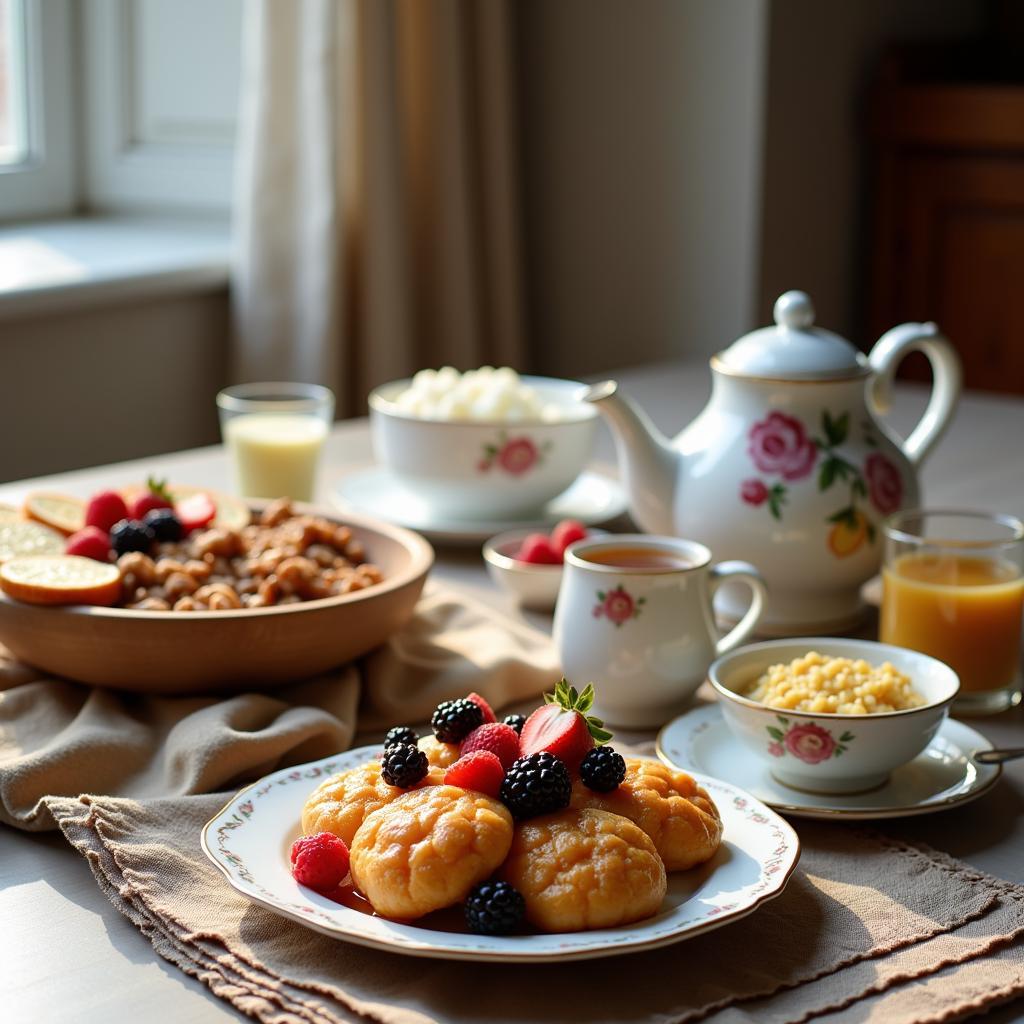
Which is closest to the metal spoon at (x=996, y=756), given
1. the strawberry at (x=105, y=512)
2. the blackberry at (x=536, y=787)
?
the blackberry at (x=536, y=787)

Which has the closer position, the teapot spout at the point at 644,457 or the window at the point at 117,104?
the teapot spout at the point at 644,457

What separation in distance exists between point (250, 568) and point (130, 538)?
11cm

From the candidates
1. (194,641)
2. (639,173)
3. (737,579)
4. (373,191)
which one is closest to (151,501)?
(194,641)

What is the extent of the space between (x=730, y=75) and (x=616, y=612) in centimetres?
218

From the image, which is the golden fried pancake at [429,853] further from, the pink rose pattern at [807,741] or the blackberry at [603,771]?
the pink rose pattern at [807,741]

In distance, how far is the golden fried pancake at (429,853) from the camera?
0.74 meters

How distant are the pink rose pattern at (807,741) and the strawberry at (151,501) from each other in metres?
0.63

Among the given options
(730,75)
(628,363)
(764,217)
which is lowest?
(628,363)

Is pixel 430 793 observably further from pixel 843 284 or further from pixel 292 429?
pixel 843 284

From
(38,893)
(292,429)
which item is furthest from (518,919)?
(292,429)

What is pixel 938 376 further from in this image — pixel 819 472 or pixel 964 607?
pixel 964 607

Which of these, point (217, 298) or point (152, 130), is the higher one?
point (152, 130)

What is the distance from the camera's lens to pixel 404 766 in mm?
805

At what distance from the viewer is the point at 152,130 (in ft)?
10.6
